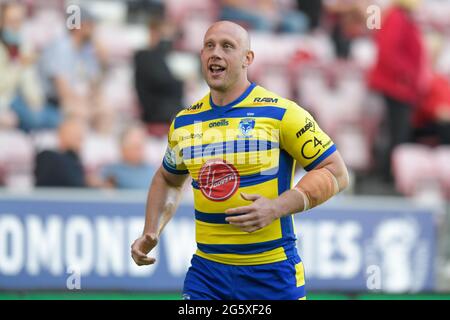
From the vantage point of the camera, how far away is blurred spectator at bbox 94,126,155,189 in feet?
38.7

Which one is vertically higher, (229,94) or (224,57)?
(224,57)

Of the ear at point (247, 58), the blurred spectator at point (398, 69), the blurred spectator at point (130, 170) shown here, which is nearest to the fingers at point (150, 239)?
the ear at point (247, 58)

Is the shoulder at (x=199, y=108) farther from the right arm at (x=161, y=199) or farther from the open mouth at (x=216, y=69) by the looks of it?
the right arm at (x=161, y=199)

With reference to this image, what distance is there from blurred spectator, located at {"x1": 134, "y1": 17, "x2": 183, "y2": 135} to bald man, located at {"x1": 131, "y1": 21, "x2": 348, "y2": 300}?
6.17 metres

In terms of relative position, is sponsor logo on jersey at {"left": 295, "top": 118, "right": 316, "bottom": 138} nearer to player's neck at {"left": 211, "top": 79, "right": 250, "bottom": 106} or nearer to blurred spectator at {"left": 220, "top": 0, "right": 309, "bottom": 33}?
player's neck at {"left": 211, "top": 79, "right": 250, "bottom": 106}

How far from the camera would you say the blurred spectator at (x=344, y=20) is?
1380 cm

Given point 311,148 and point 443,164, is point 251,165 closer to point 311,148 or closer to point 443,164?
point 311,148

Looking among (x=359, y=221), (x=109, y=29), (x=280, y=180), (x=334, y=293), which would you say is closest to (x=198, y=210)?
(x=280, y=180)

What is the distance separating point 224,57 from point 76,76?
6304mm

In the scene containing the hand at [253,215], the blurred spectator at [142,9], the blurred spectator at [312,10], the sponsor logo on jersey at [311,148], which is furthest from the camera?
the blurred spectator at [312,10]

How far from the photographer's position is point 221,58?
5.99 metres

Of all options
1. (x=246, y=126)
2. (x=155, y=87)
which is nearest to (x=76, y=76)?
(x=155, y=87)

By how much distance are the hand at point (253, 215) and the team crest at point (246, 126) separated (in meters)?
0.55

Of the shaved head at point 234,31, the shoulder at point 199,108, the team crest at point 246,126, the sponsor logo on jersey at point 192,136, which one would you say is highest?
the shaved head at point 234,31
